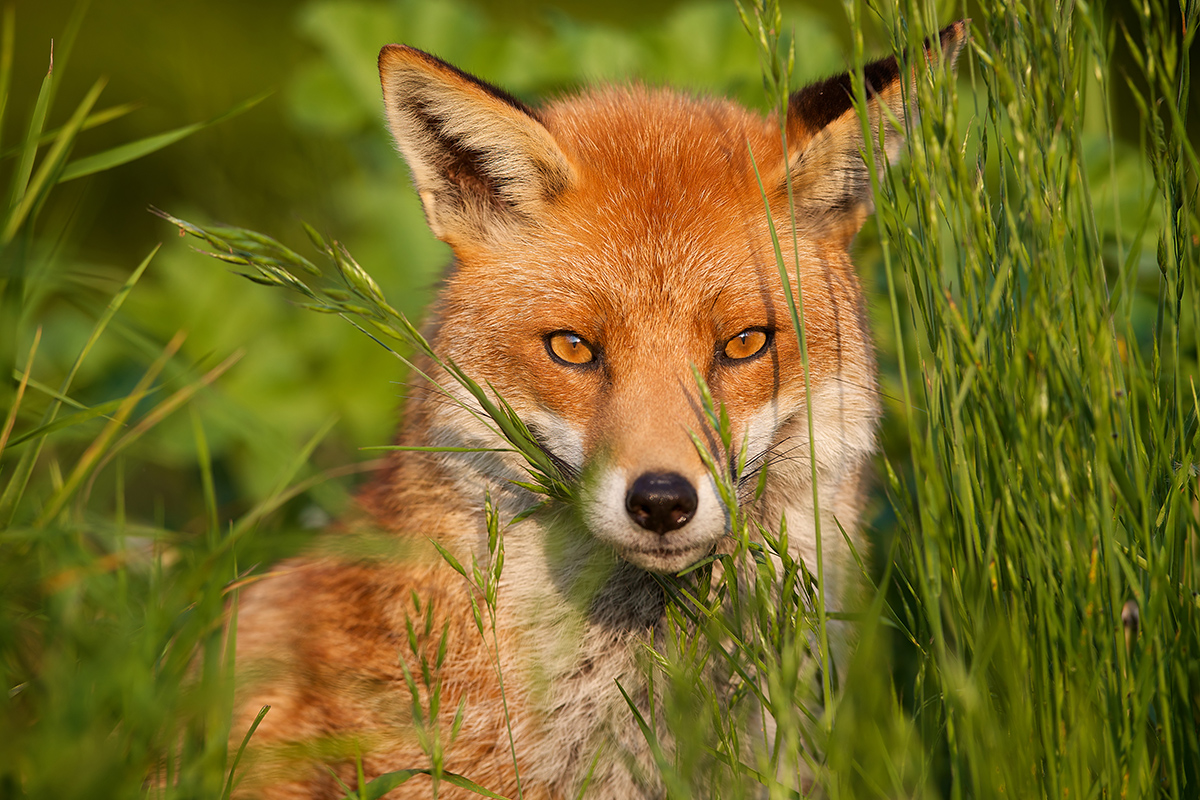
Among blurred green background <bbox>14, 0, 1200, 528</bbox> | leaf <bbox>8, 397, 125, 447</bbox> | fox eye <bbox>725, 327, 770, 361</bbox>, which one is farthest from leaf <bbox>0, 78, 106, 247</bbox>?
blurred green background <bbox>14, 0, 1200, 528</bbox>

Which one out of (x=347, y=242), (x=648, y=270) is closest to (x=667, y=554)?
(x=648, y=270)

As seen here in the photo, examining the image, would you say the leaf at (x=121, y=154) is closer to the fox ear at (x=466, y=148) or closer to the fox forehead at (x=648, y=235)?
the fox ear at (x=466, y=148)

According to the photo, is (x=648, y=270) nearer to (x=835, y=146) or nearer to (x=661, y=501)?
(x=835, y=146)

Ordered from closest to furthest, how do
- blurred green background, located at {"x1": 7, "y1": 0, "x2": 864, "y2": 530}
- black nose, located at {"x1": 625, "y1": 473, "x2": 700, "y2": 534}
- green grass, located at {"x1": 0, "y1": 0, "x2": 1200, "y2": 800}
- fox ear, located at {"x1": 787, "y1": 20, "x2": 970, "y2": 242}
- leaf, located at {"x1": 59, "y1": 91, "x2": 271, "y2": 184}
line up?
green grass, located at {"x1": 0, "y1": 0, "x2": 1200, "y2": 800}, black nose, located at {"x1": 625, "y1": 473, "x2": 700, "y2": 534}, leaf, located at {"x1": 59, "y1": 91, "x2": 271, "y2": 184}, fox ear, located at {"x1": 787, "y1": 20, "x2": 970, "y2": 242}, blurred green background, located at {"x1": 7, "y1": 0, "x2": 864, "y2": 530}

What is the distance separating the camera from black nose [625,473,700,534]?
6.66 feet

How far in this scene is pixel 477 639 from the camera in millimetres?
2475

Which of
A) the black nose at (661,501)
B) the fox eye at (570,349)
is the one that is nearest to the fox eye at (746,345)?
the fox eye at (570,349)

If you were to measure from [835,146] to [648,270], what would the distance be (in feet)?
2.02

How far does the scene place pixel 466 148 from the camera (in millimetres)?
2686

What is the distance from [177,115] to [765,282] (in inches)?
239

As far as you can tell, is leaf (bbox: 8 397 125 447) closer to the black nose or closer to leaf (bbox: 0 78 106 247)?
leaf (bbox: 0 78 106 247)

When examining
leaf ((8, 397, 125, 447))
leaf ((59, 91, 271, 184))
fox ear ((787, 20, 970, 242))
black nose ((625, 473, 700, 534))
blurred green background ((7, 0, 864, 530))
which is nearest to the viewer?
leaf ((8, 397, 125, 447))

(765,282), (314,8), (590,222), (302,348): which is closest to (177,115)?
(314,8)

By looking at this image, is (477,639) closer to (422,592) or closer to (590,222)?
(422,592)
